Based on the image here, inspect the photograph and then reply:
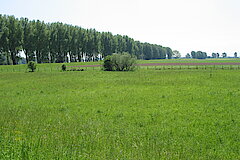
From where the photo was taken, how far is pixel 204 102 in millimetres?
15938

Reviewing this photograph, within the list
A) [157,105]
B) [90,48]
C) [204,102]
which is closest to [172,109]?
[157,105]

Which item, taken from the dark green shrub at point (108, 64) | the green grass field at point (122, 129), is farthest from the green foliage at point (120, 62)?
the green grass field at point (122, 129)

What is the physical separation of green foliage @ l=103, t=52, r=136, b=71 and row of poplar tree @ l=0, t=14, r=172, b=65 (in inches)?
1568

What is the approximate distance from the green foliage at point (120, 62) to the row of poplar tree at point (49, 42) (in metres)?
39.8

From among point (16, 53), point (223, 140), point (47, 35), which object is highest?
point (47, 35)

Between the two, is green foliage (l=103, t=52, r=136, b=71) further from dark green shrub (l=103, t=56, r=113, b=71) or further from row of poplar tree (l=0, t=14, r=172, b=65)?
row of poplar tree (l=0, t=14, r=172, b=65)

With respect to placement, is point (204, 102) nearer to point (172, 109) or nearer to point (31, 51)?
point (172, 109)

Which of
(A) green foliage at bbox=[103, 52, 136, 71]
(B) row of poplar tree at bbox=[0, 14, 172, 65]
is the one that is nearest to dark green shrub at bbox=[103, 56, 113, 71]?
(A) green foliage at bbox=[103, 52, 136, 71]

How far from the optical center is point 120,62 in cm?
5559

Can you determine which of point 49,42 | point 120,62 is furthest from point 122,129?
point 49,42

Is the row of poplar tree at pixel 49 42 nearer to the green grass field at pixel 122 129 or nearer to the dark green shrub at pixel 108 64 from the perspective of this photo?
the dark green shrub at pixel 108 64

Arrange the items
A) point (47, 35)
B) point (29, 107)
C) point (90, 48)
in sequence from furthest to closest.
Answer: point (90, 48) → point (47, 35) → point (29, 107)

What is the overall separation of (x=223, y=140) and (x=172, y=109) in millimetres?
5337

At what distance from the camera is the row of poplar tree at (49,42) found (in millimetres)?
76625
